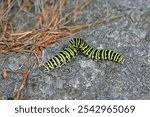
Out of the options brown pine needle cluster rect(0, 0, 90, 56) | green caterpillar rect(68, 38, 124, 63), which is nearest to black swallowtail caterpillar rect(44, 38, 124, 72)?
green caterpillar rect(68, 38, 124, 63)

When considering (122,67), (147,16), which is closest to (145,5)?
(147,16)

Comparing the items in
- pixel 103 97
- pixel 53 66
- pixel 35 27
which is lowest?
pixel 103 97

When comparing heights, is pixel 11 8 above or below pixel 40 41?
above

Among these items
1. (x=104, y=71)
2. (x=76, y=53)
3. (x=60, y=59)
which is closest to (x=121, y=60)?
(x=104, y=71)

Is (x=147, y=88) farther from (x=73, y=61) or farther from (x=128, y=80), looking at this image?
(x=73, y=61)

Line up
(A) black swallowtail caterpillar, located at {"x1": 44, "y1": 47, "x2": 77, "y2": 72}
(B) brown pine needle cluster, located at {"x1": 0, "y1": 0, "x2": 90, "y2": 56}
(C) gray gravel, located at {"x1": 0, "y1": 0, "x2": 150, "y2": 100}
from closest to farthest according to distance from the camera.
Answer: (C) gray gravel, located at {"x1": 0, "y1": 0, "x2": 150, "y2": 100} < (A) black swallowtail caterpillar, located at {"x1": 44, "y1": 47, "x2": 77, "y2": 72} < (B) brown pine needle cluster, located at {"x1": 0, "y1": 0, "x2": 90, "y2": 56}

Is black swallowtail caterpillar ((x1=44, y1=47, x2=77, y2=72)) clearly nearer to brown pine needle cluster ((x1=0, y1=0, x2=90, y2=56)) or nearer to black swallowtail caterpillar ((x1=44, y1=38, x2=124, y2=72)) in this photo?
black swallowtail caterpillar ((x1=44, y1=38, x2=124, y2=72))
